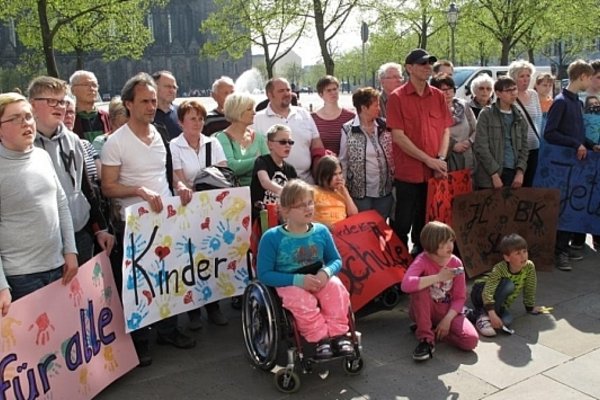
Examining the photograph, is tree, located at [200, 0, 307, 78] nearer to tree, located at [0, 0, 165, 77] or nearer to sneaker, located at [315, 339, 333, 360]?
tree, located at [0, 0, 165, 77]

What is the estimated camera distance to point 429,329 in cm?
419

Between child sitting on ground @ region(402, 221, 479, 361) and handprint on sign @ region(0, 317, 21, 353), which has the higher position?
handprint on sign @ region(0, 317, 21, 353)

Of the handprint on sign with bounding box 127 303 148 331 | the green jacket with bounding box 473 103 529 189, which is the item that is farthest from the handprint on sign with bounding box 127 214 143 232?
the green jacket with bounding box 473 103 529 189

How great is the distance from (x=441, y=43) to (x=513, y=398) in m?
41.6

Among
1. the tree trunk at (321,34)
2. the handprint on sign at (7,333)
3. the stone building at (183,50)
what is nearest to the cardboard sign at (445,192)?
the handprint on sign at (7,333)

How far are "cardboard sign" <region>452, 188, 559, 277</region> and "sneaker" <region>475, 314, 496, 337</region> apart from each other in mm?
1129

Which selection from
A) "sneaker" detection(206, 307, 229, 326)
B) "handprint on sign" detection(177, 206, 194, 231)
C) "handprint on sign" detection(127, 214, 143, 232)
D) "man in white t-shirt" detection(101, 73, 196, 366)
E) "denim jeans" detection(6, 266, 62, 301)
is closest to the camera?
"denim jeans" detection(6, 266, 62, 301)

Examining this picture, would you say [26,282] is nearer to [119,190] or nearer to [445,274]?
[119,190]

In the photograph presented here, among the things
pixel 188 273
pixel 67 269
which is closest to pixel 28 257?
pixel 67 269

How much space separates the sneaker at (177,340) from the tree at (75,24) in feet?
52.3

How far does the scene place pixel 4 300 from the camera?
10.0 feet

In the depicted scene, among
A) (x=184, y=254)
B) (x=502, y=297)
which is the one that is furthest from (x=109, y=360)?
(x=502, y=297)

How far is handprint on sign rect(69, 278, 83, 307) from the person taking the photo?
141 inches

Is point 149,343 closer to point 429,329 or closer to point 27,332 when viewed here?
point 27,332
